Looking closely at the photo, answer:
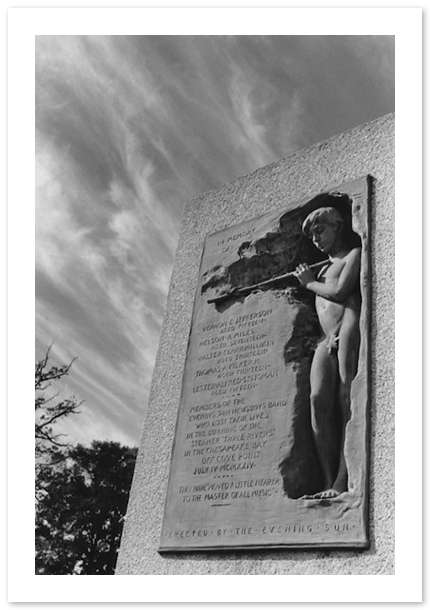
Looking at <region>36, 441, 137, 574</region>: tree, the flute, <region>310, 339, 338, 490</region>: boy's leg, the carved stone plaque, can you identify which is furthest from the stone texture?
<region>36, 441, 137, 574</region>: tree

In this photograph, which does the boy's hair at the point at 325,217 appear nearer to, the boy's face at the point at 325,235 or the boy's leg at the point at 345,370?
the boy's face at the point at 325,235

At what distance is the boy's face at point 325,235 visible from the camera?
4.93 meters

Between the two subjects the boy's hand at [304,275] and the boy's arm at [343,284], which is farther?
the boy's hand at [304,275]

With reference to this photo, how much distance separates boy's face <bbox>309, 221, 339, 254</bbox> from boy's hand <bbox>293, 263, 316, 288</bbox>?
0.18 metres

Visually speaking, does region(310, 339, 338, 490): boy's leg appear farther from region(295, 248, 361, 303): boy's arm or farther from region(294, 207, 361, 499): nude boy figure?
region(295, 248, 361, 303): boy's arm

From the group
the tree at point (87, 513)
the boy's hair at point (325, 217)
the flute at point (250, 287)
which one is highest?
the tree at point (87, 513)

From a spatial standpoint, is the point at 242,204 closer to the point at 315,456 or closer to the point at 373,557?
the point at 315,456

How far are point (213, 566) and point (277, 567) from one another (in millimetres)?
519

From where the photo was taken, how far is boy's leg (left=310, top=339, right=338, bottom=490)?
4.15 meters

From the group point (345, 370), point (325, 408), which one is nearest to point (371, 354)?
point (345, 370)

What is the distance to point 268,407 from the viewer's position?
4.59m

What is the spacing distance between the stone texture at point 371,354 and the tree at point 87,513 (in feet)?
53.2

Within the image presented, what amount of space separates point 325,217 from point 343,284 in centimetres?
66

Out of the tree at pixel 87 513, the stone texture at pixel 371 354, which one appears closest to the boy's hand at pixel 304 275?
the stone texture at pixel 371 354
